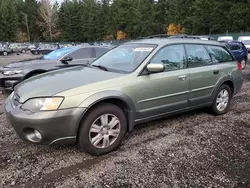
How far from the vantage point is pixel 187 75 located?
4531mm

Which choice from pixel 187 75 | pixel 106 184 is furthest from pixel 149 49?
pixel 106 184

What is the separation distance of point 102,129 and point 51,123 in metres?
0.72

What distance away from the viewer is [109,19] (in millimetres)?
80250

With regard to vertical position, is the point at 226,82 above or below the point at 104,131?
above

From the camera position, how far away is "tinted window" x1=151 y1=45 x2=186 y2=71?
427 cm

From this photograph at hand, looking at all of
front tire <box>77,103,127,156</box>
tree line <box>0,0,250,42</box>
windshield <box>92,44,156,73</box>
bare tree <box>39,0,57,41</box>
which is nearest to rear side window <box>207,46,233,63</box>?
windshield <box>92,44,156,73</box>

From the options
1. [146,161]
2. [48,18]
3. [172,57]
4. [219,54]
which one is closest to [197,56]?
[172,57]

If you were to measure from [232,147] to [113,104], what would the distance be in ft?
6.32

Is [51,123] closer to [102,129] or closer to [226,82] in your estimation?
[102,129]

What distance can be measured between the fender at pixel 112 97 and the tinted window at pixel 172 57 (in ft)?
2.73

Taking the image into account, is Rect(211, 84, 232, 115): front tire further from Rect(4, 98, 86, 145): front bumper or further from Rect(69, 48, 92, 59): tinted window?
Rect(69, 48, 92, 59): tinted window

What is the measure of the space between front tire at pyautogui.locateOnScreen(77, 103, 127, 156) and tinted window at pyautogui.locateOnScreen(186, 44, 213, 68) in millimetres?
1841

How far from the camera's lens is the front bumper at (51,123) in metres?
3.16

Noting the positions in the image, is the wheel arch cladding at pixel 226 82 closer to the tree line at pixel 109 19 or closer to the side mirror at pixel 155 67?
the side mirror at pixel 155 67
